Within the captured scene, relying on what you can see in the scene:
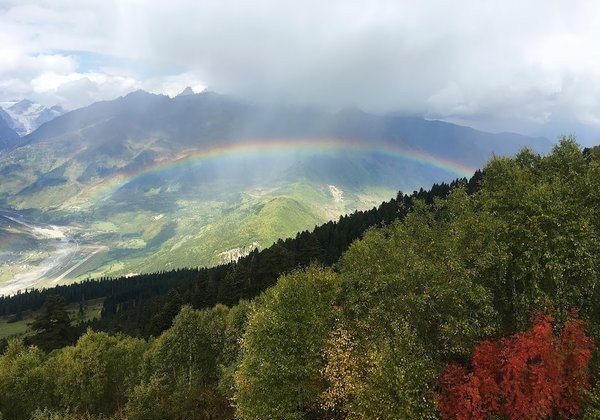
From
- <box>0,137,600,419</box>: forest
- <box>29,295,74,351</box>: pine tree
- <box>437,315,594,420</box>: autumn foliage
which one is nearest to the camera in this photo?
<box>437,315,594,420</box>: autumn foliage

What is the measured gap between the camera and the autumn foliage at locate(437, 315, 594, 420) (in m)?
34.3

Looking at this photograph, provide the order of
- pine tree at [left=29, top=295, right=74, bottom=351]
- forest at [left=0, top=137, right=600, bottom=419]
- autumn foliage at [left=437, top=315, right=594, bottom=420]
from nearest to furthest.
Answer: autumn foliage at [left=437, top=315, right=594, bottom=420] < forest at [left=0, top=137, right=600, bottom=419] < pine tree at [left=29, top=295, right=74, bottom=351]

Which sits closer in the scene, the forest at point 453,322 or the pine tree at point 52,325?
the forest at point 453,322

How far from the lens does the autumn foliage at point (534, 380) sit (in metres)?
34.3

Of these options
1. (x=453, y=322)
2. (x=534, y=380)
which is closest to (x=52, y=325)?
(x=453, y=322)

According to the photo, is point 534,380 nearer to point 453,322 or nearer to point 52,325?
point 453,322

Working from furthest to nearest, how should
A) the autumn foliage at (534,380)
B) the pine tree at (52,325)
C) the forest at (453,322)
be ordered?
the pine tree at (52,325)
the forest at (453,322)
the autumn foliage at (534,380)

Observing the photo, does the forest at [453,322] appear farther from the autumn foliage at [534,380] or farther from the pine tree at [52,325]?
the pine tree at [52,325]

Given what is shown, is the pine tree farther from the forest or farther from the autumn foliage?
the autumn foliage

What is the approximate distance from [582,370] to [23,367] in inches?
3691

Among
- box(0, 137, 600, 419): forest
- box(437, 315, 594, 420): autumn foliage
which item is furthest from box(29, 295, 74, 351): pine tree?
box(437, 315, 594, 420): autumn foliage

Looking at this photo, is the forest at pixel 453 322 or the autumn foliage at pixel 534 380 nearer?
the autumn foliage at pixel 534 380

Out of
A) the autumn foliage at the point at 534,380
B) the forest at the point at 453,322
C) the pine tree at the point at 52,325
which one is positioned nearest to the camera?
the autumn foliage at the point at 534,380

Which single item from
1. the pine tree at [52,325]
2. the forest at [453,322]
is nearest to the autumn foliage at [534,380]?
the forest at [453,322]
